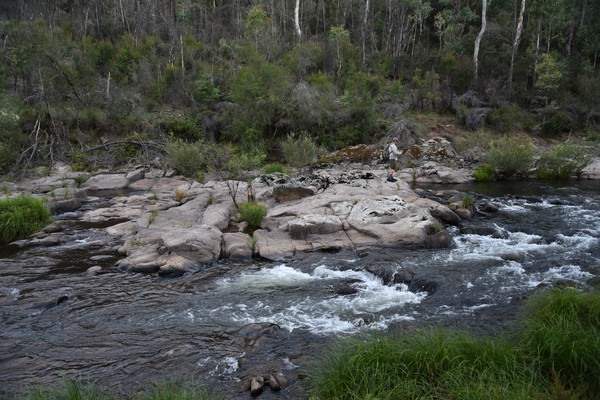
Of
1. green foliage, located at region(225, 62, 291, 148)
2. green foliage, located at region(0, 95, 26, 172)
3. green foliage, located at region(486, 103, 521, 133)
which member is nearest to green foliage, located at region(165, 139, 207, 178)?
green foliage, located at region(225, 62, 291, 148)

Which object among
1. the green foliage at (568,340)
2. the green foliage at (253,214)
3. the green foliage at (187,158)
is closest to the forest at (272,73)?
the green foliage at (187,158)

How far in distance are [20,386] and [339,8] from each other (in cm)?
4362

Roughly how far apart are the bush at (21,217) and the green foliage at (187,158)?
300 inches

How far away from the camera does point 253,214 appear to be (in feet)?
45.0

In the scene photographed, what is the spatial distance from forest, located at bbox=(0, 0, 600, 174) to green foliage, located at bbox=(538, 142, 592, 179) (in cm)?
992

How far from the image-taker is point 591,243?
475 inches

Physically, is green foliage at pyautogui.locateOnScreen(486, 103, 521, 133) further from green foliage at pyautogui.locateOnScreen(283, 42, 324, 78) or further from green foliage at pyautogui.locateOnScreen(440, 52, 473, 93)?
Answer: green foliage at pyautogui.locateOnScreen(283, 42, 324, 78)

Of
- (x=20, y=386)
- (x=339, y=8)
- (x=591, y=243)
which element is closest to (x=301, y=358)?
(x=20, y=386)

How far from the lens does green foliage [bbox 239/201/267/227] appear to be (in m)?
13.7

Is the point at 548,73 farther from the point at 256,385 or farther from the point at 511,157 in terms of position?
the point at 256,385

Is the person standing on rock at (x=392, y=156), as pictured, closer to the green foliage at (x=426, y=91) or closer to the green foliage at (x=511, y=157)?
the green foliage at (x=511, y=157)

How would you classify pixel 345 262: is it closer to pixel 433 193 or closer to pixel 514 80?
pixel 433 193

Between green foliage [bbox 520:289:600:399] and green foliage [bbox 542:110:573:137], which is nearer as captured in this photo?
green foliage [bbox 520:289:600:399]

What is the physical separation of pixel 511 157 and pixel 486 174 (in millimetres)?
1335
